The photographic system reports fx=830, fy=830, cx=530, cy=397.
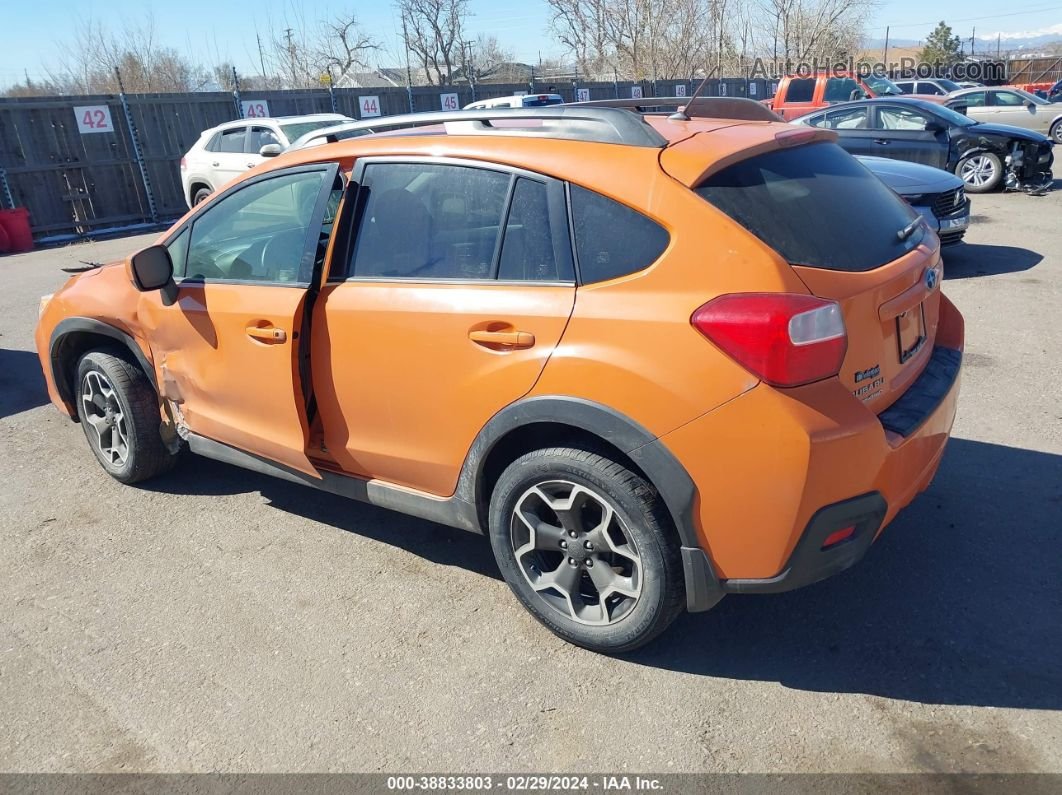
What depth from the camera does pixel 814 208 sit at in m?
2.85

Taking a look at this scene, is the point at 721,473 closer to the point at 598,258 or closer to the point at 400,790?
the point at 598,258

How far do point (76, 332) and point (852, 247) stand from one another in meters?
3.96

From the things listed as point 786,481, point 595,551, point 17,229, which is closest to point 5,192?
point 17,229

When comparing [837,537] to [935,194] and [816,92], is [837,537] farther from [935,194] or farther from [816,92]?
[816,92]

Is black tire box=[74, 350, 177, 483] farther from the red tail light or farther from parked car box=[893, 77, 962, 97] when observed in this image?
parked car box=[893, 77, 962, 97]

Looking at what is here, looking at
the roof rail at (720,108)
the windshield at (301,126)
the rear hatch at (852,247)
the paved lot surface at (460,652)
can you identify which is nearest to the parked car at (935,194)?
the paved lot surface at (460,652)

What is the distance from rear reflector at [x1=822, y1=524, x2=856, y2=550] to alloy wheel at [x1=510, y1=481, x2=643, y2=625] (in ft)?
1.98

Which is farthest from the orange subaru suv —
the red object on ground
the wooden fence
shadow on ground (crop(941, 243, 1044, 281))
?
the wooden fence

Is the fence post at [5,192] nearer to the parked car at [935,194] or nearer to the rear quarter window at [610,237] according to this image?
the parked car at [935,194]

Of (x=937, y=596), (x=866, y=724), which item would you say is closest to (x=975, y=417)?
(x=937, y=596)

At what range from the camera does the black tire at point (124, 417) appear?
4336 mm

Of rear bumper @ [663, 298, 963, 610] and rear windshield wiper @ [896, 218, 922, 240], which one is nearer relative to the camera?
rear bumper @ [663, 298, 963, 610]

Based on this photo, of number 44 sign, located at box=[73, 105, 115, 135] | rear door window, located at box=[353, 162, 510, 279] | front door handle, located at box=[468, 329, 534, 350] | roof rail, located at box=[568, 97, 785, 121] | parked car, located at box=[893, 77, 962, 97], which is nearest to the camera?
front door handle, located at box=[468, 329, 534, 350]

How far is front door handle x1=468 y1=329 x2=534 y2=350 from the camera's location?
2812mm
